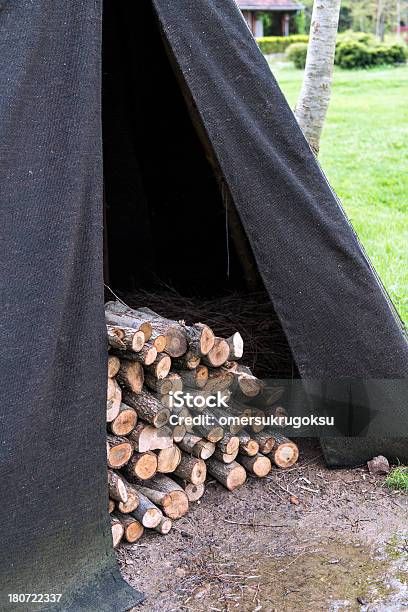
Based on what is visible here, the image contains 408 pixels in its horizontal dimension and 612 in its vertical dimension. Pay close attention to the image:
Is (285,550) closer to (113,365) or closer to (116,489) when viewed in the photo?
(116,489)

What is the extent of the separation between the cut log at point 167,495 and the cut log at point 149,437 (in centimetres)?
17

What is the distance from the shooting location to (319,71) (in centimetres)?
631

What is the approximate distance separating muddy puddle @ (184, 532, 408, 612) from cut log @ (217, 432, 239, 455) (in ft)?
1.84

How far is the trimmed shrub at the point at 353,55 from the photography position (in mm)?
26812

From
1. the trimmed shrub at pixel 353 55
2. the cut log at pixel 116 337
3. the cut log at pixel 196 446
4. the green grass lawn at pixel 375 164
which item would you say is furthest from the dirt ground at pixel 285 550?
the trimmed shrub at pixel 353 55

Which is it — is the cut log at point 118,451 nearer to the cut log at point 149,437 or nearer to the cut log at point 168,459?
the cut log at point 149,437

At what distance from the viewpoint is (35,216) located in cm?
303

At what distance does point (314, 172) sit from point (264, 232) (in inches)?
14.8

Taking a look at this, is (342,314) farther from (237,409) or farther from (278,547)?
(278,547)

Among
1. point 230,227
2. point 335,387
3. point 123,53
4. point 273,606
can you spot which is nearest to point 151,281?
point 230,227

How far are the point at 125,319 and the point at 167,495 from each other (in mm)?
832

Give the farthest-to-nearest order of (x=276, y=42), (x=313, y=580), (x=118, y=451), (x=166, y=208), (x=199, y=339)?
1. (x=276, y=42)
2. (x=166, y=208)
3. (x=199, y=339)
4. (x=118, y=451)
5. (x=313, y=580)

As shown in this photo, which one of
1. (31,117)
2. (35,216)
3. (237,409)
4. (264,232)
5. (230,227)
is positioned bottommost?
(237,409)

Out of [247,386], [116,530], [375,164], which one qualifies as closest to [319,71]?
[247,386]
